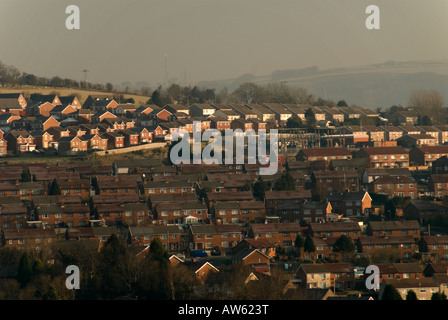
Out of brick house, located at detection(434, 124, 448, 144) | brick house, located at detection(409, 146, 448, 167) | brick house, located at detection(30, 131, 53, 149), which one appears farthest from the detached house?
brick house, located at detection(30, 131, 53, 149)

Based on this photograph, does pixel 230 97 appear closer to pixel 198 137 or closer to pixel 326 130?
pixel 326 130

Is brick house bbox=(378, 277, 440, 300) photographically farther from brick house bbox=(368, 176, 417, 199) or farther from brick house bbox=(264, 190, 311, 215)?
brick house bbox=(368, 176, 417, 199)

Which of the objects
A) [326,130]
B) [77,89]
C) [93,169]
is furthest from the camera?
[77,89]

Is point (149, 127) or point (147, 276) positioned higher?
point (149, 127)

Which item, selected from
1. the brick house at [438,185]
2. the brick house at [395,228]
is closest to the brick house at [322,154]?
the brick house at [438,185]

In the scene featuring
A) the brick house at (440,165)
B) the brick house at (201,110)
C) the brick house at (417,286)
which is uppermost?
the brick house at (201,110)

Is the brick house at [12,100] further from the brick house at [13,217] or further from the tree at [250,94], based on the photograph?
the brick house at [13,217]
